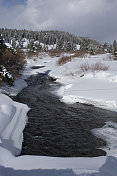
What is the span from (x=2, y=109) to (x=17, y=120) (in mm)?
1230

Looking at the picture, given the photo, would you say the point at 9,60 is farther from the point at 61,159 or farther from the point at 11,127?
the point at 61,159

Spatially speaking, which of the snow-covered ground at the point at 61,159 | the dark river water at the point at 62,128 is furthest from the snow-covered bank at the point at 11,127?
the dark river water at the point at 62,128

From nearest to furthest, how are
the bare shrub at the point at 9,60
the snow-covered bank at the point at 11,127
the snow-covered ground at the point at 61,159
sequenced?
the snow-covered ground at the point at 61,159 < the snow-covered bank at the point at 11,127 < the bare shrub at the point at 9,60

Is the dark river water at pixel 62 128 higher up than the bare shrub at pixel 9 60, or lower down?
lower down

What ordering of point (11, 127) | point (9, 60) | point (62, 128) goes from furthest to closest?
point (9, 60) → point (62, 128) → point (11, 127)

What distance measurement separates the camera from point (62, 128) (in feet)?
36.8

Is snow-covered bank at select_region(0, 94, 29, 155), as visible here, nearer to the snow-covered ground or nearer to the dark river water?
the snow-covered ground

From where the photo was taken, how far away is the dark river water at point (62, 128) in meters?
8.63

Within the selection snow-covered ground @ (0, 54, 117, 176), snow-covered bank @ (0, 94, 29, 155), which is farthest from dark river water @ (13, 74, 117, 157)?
snow-covered ground @ (0, 54, 117, 176)

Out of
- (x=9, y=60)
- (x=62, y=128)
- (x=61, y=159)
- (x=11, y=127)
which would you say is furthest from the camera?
(x=9, y=60)

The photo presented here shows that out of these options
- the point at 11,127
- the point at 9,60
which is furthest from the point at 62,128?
Answer: the point at 9,60

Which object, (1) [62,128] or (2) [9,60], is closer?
(1) [62,128]

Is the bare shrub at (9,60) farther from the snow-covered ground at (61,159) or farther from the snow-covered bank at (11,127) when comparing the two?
the snow-covered bank at (11,127)

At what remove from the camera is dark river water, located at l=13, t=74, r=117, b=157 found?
28.3 ft
